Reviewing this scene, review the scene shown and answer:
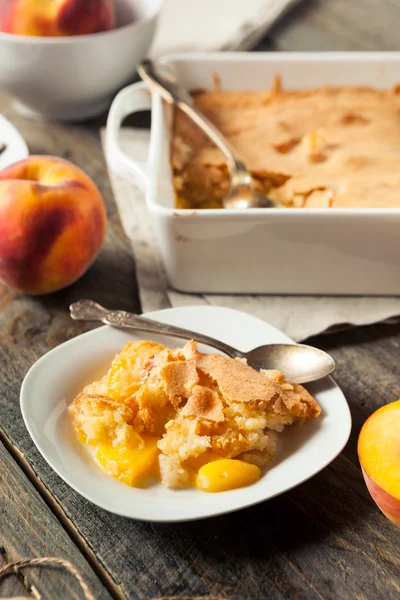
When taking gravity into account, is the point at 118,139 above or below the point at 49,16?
below

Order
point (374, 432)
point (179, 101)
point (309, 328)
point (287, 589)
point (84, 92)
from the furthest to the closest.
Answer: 1. point (84, 92)
2. point (179, 101)
3. point (309, 328)
4. point (374, 432)
5. point (287, 589)

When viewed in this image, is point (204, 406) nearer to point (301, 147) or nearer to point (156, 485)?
point (156, 485)

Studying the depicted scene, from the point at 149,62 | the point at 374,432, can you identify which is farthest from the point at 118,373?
the point at 149,62

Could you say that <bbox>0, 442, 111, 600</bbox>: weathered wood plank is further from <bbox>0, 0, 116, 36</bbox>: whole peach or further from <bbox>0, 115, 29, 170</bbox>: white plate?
<bbox>0, 0, 116, 36</bbox>: whole peach

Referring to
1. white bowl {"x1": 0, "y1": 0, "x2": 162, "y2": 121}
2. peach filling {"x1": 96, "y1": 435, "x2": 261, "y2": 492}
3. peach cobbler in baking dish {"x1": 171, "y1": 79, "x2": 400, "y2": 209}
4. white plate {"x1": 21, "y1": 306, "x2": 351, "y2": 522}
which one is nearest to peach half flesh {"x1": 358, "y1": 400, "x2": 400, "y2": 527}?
white plate {"x1": 21, "y1": 306, "x2": 351, "y2": 522}

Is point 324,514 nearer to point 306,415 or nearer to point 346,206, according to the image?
point 306,415

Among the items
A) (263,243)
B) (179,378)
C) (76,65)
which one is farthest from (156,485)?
(76,65)

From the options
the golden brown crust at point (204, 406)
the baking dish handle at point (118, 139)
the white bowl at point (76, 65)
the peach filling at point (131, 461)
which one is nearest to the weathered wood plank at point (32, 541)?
the peach filling at point (131, 461)
